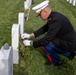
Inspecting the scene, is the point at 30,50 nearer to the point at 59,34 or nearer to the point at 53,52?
the point at 53,52

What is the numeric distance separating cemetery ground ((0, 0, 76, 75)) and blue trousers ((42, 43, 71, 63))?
171 millimetres

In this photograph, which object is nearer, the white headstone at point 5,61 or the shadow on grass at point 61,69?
the white headstone at point 5,61

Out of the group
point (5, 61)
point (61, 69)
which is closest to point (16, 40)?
point (61, 69)

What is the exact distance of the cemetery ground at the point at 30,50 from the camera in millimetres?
5211

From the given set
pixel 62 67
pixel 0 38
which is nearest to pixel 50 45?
pixel 62 67

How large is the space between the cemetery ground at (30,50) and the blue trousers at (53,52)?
0.56ft

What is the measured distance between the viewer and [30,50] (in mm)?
5883

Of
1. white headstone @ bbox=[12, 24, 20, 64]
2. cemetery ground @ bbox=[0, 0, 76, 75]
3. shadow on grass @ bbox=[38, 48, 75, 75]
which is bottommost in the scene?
shadow on grass @ bbox=[38, 48, 75, 75]

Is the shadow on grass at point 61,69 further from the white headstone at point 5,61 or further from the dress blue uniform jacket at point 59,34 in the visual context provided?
the white headstone at point 5,61

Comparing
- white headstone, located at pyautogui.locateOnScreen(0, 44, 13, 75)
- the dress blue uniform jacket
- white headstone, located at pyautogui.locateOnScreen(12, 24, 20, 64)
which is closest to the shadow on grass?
the dress blue uniform jacket

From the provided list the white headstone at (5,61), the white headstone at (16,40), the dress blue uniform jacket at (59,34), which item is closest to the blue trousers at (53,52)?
the dress blue uniform jacket at (59,34)

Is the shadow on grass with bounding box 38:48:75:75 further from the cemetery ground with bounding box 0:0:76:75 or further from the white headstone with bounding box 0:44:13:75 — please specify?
the white headstone with bounding box 0:44:13:75

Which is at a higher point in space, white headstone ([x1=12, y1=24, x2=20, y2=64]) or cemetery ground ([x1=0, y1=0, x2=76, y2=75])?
white headstone ([x1=12, y1=24, x2=20, y2=64])

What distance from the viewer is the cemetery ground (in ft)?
17.1
